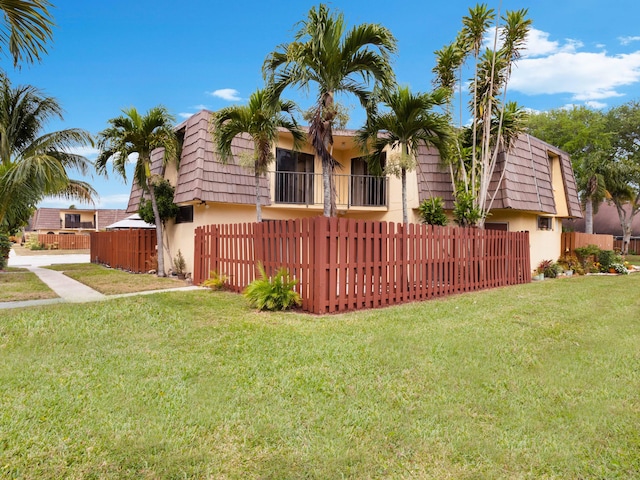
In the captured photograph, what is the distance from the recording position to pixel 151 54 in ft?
44.8

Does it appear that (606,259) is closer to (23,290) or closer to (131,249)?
(131,249)

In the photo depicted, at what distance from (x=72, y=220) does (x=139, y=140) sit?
50370mm

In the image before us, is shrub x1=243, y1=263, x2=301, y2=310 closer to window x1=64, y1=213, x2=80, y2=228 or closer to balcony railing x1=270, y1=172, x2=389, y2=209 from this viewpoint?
A: balcony railing x1=270, y1=172, x2=389, y2=209

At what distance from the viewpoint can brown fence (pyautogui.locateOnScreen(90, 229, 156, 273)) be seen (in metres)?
15.8

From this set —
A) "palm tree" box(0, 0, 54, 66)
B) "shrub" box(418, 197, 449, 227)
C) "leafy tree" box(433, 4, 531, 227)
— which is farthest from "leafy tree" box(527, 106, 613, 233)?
"palm tree" box(0, 0, 54, 66)

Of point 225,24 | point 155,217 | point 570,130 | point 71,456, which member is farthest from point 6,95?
point 570,130

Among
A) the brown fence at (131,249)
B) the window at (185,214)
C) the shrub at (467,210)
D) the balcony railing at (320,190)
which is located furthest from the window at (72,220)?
the shrub at (467,210)

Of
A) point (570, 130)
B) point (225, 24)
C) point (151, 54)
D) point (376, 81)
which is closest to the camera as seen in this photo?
point (376, 81)

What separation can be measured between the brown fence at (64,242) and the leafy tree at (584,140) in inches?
1594

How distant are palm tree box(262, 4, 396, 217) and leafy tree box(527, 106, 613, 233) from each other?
21638 mm

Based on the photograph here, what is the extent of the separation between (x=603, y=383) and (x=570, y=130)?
1219 inches

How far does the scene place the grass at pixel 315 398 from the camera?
278 cm

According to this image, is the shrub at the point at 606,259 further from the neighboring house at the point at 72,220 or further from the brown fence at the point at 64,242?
the neighboring house at the point at 72,220

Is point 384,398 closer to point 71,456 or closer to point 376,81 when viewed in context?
point 71,456
